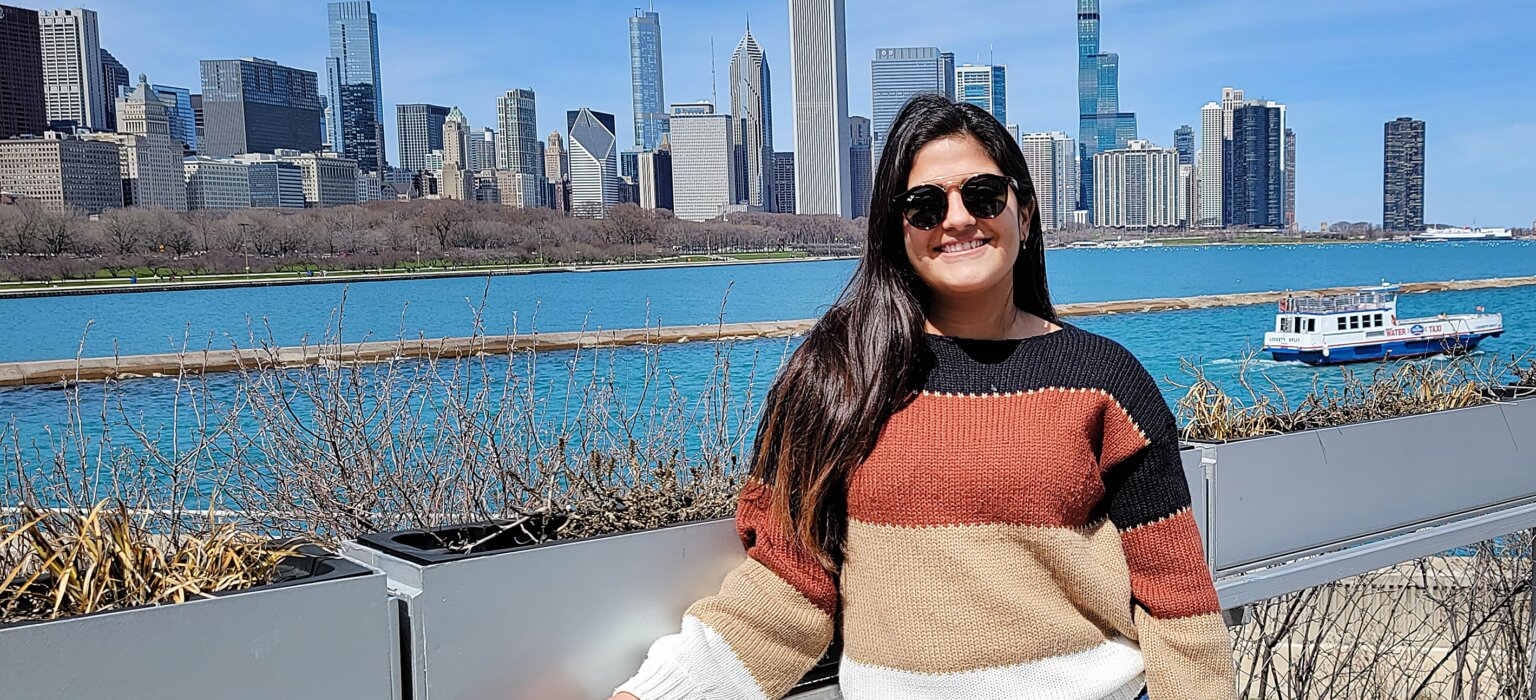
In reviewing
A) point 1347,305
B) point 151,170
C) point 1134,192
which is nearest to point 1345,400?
point 1347,305

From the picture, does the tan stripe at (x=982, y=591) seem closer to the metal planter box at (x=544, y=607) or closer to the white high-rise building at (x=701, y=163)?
the metal planter box at (x=544, y=607)

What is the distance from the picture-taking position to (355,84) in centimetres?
15925

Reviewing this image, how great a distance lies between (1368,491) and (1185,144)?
3959 inches

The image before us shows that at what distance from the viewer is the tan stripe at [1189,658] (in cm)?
124

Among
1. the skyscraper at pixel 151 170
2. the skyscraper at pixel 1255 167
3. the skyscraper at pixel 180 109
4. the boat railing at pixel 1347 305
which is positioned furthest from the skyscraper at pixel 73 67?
the skyscraper at pixel 1255 167

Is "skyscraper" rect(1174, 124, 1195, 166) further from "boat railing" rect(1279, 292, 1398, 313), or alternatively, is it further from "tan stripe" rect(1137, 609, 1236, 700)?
"tan stripe" rect(1137, 609, 1236, 700)

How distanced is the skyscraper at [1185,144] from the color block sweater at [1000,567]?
90.0 metres

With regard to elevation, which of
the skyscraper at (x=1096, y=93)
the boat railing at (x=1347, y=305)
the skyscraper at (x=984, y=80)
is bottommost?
the boat railing at (x=1347, y=305)

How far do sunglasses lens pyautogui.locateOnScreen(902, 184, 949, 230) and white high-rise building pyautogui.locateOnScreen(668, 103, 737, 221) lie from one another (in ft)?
210

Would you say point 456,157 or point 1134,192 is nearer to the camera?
point 1134,192

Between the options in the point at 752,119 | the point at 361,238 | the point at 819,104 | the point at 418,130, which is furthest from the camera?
the point at 418,130

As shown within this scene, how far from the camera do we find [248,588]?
0.98 m

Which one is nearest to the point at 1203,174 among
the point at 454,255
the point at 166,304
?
the point at 454,255

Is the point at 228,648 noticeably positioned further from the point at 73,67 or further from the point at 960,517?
the point at 73,67
